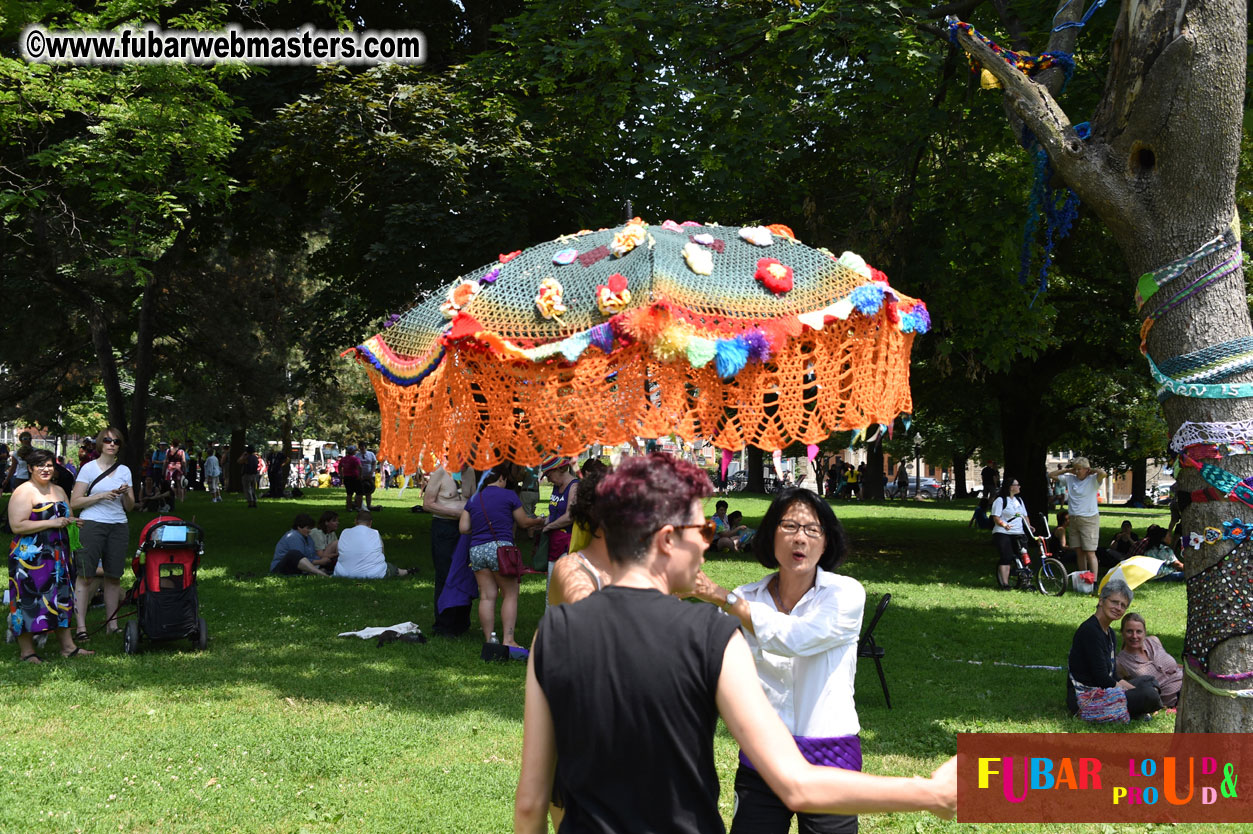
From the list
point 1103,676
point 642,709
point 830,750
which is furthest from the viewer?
point 1103,676

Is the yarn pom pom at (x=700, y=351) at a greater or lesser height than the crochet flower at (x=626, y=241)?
lesser

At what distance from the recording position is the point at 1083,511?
50.4 feet

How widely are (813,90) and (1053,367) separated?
11.2 meters

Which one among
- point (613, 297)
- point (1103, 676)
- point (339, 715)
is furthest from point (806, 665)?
point (1103, 676)

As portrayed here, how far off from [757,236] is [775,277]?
391 mm

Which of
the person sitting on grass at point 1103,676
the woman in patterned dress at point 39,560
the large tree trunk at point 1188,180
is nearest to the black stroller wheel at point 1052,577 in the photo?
the person sitting on grass at point 1103,676

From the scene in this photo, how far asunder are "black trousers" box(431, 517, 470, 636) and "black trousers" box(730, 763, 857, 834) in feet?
23.3

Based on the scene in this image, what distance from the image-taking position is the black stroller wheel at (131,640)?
30.3 ft

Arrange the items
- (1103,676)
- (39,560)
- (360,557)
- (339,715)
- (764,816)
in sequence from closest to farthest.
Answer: (764,816)
(339,715)
(1103,676)
(39,560)
(360,557)

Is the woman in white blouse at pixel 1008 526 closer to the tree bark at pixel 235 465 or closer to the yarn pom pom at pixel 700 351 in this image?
the yarn pom pom at pixel 700 351

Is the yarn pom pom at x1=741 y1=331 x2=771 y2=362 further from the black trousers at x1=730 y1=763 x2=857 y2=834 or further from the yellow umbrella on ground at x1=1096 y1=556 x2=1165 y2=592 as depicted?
the yellow umbrella on ground at x1=1096 y1=556 x2=1165 y2=592

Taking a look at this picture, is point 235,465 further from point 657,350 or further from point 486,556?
point 657,350

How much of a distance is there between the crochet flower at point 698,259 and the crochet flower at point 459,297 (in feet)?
2.87

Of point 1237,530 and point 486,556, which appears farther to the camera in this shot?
point 486,556
